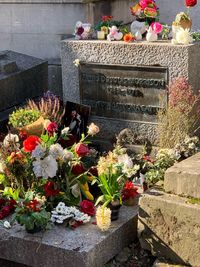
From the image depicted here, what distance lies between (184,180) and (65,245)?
1.10 m

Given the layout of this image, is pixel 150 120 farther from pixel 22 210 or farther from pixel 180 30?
pixel 22 210

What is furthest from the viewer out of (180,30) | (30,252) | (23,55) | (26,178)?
(23,55)

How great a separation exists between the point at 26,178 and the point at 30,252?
30.1 inches

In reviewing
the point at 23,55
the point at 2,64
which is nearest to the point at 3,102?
the point at 2,64

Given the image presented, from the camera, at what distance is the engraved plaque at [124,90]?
7211 mm

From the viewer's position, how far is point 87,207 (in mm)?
5637

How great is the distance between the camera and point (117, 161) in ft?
19.2

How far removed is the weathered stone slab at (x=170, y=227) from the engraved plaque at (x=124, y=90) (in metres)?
2.01

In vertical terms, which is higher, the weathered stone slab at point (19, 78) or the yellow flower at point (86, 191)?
the weathered stone slab at point (19, 78)

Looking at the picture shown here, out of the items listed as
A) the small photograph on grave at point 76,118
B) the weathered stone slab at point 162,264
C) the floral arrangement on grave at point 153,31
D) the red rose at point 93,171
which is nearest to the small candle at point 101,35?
the floral arrangement on grave at point 153,31

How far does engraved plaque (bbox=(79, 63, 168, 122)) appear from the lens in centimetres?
721

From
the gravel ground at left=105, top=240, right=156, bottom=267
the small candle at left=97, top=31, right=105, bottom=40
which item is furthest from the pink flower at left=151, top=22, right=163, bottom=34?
the gravel ground at left=105, top=240, right=156, bottom=267

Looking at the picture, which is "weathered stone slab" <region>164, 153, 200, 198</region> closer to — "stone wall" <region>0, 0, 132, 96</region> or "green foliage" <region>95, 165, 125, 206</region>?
"green foliage" <region>95, 165, 125, 206</region>

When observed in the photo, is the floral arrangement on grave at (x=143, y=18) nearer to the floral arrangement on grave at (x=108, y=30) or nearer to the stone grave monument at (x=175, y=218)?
the floral arrangement on grave at (x=108, y=30)
